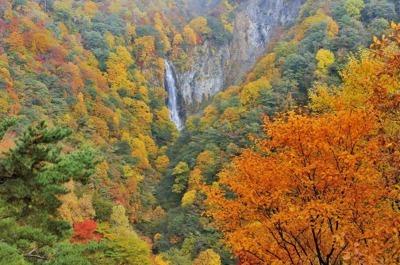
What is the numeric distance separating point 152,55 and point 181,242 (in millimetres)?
57449

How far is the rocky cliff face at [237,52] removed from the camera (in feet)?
338

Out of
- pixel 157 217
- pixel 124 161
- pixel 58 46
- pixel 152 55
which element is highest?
pixel 152 55

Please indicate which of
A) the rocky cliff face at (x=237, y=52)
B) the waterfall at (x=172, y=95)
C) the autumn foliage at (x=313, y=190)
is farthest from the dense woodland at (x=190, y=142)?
the rocky cliff face at (x=237, y=52)

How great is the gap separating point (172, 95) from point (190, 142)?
33412mm

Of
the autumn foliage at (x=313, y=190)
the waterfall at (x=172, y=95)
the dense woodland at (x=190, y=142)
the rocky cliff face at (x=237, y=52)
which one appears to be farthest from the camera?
the rocky cliff face at (x=237, y=52)

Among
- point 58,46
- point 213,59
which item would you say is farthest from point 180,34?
point 58,46

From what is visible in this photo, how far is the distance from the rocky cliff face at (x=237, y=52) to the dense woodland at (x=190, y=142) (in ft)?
9.01

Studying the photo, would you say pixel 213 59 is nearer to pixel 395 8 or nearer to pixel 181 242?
pixel 395 8

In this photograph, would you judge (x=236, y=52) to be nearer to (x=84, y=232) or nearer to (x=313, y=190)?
(x=84, y=232)

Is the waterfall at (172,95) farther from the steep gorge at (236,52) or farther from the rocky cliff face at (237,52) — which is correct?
the rocky cliff face at (237,52)

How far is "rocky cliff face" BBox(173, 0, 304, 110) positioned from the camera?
4051 inches

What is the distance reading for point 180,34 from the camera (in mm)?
108250

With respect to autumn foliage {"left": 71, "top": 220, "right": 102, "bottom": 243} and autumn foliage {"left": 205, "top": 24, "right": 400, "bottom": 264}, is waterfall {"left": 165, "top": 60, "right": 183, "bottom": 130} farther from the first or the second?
autumn foliage {"left": 205, "top": 24, "right": 400, "bottom": 264}

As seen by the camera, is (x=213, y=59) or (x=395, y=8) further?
(x=213, y=59)
